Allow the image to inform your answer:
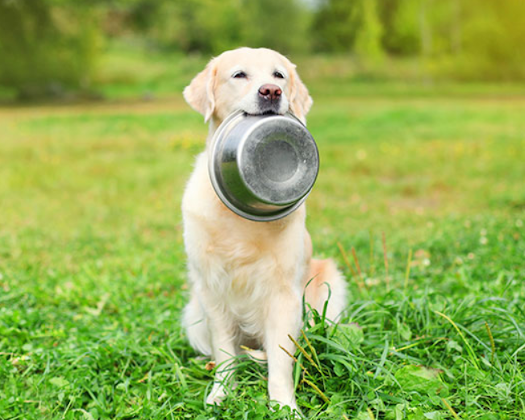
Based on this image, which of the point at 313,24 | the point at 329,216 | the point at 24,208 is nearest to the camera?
the point at 329,216

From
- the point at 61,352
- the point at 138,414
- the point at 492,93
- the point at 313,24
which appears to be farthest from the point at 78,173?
the point at 313,24

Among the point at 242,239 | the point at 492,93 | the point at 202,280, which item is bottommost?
the point at 492,93

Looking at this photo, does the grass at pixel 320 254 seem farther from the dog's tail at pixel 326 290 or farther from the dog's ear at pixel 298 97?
the dog's ear at pixel 298 97

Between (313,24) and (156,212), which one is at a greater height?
(313,24)

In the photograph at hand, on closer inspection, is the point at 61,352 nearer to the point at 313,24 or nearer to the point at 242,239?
the point at 242,239

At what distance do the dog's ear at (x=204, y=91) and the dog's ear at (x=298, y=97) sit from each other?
0.41 meters

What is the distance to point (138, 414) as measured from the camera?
2.85 metres

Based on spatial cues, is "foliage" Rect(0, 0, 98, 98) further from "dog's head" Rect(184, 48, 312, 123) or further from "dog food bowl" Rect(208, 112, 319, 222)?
"dog food bowl" Rect(208, 112, 319, 222)

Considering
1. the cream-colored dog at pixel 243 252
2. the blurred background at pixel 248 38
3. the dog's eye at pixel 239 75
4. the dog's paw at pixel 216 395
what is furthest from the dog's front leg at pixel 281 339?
the blurred background at pixel 248 38

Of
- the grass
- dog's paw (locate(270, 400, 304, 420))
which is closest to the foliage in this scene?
the grass

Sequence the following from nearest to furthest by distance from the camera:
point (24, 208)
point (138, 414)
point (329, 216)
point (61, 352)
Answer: point (138, 414) → point (61, 352) → point (329, 216) → point (24, 208)

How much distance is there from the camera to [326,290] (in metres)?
3.36

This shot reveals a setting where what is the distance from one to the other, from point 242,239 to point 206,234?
7.5 inches

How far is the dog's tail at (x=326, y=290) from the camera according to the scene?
3.29 m
